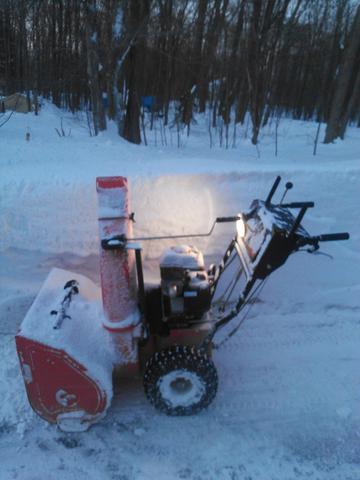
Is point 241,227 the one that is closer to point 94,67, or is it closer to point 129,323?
point 129,323

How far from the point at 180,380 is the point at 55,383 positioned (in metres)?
0.75

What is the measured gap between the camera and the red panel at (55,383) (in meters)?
2.02

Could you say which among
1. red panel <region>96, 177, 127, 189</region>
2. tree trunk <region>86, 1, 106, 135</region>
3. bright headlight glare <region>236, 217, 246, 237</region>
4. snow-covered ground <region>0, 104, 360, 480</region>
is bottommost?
snow-covered ground <region>0, 104, 360, 480</region>

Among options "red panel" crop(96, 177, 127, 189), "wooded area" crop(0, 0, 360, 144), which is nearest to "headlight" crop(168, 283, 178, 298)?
"red panel" crop(96, 177, 127, 189)

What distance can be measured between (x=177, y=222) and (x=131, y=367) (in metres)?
1.45

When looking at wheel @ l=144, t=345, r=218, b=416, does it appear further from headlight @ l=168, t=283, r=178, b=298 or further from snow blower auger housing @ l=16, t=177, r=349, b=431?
headlight @ l=168, t=283, r=178, b=298

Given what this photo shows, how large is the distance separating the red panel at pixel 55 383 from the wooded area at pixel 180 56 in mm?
6537

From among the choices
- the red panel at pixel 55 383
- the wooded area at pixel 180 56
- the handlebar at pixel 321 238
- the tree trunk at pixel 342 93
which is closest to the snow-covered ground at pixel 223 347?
the red panel at pixel 55 383

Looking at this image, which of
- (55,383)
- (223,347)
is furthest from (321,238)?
(55,383)

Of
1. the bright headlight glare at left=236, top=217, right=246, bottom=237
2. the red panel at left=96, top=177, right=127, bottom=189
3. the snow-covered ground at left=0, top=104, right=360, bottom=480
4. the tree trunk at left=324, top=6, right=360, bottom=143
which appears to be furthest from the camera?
the tree trunk at left=324, top=6, right=360, bottom=143

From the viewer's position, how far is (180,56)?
15.4 meters

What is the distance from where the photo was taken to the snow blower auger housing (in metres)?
2.02

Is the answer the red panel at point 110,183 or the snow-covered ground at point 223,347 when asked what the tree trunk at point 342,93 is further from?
the red panel at point 110,183

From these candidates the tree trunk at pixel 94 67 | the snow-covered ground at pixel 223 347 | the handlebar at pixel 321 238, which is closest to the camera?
the handlebar at pixel 321 238
